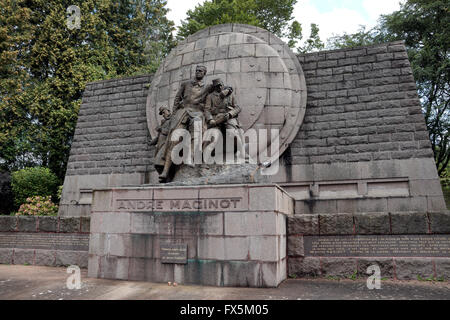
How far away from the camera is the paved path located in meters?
4.69

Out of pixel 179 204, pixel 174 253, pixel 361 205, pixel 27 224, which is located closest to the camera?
Answer: pixel 174 253

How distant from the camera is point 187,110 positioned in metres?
7.70

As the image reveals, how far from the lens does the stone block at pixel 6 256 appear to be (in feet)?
27.1

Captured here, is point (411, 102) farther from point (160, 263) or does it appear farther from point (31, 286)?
point (31, 286)

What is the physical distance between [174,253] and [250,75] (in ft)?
20.6

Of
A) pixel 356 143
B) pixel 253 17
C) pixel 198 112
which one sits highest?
pixel 253 17

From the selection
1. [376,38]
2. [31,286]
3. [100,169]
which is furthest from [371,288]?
[376,38]

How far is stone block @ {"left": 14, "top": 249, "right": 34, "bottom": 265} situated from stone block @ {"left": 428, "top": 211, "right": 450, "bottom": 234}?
8.63m

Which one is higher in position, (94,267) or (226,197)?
(226,197)

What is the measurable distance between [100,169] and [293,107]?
6878 mm

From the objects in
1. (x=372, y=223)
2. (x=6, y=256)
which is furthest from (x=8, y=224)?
(x=372, y=223)

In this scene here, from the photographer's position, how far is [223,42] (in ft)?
35.7

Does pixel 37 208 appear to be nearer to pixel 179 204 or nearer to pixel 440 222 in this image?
pixel 179 204

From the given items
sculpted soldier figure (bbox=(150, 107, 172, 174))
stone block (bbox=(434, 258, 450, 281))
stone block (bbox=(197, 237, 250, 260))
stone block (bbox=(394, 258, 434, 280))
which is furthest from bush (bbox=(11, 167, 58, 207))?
stone block (bbox=(434, 258, 450, 281))
